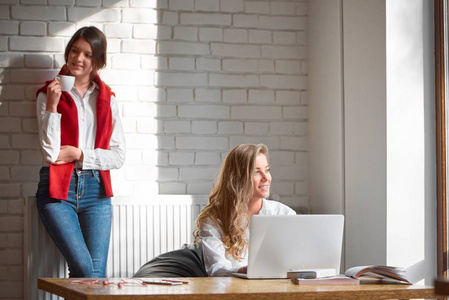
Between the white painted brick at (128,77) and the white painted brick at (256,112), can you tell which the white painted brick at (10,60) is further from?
the white painted brick at (256,112)

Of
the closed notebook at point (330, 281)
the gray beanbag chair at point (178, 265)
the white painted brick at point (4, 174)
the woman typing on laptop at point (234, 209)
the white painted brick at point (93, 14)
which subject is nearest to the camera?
the closed notebook at point (330, 281)

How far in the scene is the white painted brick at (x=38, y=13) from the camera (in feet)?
14.5

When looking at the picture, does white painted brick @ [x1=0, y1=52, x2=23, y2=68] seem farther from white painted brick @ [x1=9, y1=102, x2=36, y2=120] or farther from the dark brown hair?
the dark brown hair

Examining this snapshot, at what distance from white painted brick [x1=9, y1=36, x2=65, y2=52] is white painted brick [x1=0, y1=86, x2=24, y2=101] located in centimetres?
23

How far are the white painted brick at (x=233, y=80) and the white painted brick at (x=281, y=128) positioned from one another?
0.29m

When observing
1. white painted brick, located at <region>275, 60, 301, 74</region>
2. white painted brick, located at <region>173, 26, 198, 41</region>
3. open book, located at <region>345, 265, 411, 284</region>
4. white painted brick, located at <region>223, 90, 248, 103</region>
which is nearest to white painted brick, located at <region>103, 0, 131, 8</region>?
white painted brick, located at <region>173, 26, 198, 41</region>

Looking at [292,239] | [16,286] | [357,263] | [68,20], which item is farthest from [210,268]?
[68,20]

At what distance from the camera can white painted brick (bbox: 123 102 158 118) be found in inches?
181

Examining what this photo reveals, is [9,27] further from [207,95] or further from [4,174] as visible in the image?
[207,95]

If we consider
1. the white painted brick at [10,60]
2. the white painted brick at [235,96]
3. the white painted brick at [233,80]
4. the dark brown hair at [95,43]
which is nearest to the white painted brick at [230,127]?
the white painted brick at [235,96]

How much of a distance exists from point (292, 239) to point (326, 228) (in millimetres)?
134

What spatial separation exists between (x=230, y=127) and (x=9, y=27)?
146cm

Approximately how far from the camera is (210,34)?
4.74m

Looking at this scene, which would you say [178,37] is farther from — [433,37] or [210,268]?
[210,268]
